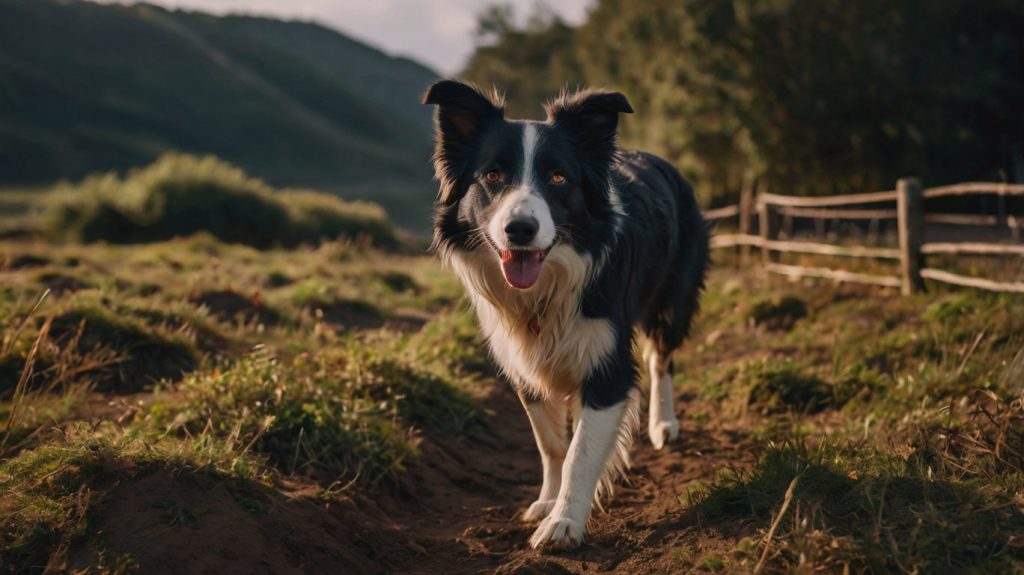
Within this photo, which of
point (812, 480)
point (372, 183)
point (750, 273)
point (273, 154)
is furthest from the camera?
point (273, 154)

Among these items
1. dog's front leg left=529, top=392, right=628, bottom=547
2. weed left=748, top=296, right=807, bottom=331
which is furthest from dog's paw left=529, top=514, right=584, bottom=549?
weed left=748, top=296, right=807, bottom=331

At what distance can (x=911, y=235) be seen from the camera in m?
8.76

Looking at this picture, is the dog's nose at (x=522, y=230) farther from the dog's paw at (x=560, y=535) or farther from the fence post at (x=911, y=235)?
the fence post at (x=911, y=235)

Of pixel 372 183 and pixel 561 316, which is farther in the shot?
pixel 372 183

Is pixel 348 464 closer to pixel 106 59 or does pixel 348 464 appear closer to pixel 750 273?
pixel 750 273

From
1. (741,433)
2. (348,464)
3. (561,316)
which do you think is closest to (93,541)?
(348,464)

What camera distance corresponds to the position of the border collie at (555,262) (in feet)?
12.9

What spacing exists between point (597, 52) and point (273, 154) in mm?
40373

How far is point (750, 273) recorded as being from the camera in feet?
41.2

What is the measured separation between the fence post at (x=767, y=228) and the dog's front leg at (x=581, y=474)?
29.8ft

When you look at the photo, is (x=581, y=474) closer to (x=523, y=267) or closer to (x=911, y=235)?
(x=523, y=267)

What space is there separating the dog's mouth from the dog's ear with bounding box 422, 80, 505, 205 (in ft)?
2.44

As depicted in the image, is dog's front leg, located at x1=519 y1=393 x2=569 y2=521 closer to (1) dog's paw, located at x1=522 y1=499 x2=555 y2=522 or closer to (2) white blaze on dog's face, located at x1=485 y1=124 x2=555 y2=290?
(1) dog's paw, located at x1=522 y1=499 x2=555 y2=522

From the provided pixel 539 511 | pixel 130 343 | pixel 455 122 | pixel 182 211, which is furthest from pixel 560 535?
pixel 182 211
